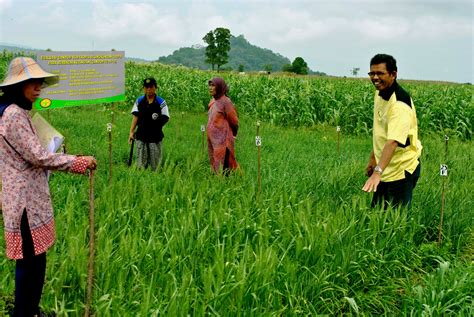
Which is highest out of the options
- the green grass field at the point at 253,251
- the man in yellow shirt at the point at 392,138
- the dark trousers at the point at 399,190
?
the man in yellow shirt at the point at 392,138

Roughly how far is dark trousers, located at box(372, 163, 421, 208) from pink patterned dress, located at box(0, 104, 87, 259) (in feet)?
9.31

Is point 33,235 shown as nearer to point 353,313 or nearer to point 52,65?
point 353,313

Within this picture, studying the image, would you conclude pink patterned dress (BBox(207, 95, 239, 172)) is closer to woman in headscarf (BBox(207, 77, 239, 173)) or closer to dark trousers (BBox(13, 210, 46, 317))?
woman in headscarf (BBox(207, 77, 239, 173))

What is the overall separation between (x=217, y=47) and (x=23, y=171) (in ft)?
296

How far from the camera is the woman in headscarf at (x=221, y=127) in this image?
6578 millimetres

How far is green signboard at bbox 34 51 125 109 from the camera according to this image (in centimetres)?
684

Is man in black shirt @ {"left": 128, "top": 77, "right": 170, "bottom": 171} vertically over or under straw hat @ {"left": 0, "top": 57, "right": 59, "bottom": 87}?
under

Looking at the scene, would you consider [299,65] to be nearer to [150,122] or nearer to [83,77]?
[83,77]

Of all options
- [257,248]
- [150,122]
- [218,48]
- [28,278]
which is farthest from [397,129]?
[218,48]

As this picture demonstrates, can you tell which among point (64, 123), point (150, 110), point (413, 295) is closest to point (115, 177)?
point (150, 110)

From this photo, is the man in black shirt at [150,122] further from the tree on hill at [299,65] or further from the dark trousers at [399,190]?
the tree on hill at [299,65]

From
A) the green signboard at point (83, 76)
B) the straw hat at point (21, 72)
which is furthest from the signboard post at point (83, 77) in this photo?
the straw hat at point (21, 72)

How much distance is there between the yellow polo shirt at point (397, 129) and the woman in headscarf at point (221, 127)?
2.59 meters

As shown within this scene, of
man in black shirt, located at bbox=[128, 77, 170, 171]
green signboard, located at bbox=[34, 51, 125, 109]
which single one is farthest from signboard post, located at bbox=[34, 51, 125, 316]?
man in black shirt, located at bbox=[128, 77, 170, 171]
